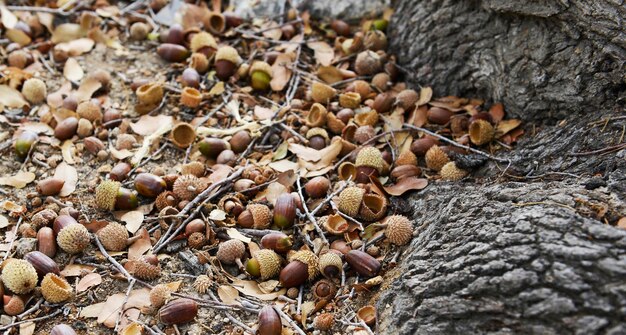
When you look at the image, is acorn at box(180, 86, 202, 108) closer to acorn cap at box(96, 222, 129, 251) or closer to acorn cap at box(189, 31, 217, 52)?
acorn cap at box(189, 31, 217, 52)

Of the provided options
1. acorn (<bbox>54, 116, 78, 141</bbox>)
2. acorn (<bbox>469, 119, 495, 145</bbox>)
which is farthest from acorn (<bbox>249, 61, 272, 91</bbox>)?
acorn (<bbox>469, 119, 495, 145</bbox>)

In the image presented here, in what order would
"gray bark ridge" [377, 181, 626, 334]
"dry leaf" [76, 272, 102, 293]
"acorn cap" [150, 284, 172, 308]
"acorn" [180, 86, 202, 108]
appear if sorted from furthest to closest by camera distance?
"acorn" [180, 86, 202, 108], "dry leaf" [76, 272, 102, 293], "acorn cap" [150, 284, 172, 308], "gray bark ridge" [377, 181, 626, 334]

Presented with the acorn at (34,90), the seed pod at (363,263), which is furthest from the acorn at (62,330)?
the acorn at (34,90)

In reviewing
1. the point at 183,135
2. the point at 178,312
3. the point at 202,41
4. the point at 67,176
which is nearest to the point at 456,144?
the point at 183,135

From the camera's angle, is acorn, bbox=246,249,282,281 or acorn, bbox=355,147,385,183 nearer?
acorn, bbox=246,249,282,281

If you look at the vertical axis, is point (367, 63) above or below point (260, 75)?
above

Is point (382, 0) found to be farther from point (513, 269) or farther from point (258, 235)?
point (513, 269)

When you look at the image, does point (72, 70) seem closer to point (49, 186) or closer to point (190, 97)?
point (190, 97)
